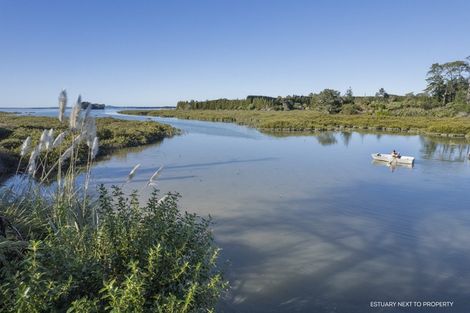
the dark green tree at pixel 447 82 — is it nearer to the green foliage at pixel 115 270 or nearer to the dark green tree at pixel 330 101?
the dark green tree at pixel 330 101

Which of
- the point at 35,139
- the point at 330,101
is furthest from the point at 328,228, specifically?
the point at 330,101

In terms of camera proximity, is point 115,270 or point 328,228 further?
point 328,228

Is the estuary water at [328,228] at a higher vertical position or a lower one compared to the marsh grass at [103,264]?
lower

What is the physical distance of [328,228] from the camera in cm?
885

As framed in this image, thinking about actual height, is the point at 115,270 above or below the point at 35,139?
above

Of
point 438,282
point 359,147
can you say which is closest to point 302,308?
point 438,282

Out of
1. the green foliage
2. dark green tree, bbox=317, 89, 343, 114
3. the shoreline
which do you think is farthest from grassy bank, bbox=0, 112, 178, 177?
dark green tree, bbox=317, 89, 343, 114

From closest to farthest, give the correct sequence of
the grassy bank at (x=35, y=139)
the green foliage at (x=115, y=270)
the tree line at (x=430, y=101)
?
1. the green foliage at (x=115, y=270)
2. the grassy bank at (x=35, y=139)
3. the tree line at (x=430, y=101)

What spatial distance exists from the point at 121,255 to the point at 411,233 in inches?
305

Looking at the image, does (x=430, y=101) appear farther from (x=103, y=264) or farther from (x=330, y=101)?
(x=103, y=264)

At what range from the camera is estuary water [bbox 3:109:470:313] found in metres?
5.87

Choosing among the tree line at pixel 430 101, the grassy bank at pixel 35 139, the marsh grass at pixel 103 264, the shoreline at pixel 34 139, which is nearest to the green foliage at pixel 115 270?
the marsh grass at pixel 103 264

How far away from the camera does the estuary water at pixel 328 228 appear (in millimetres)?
5867

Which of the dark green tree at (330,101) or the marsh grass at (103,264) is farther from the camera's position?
the dark green tree at (330,101)
